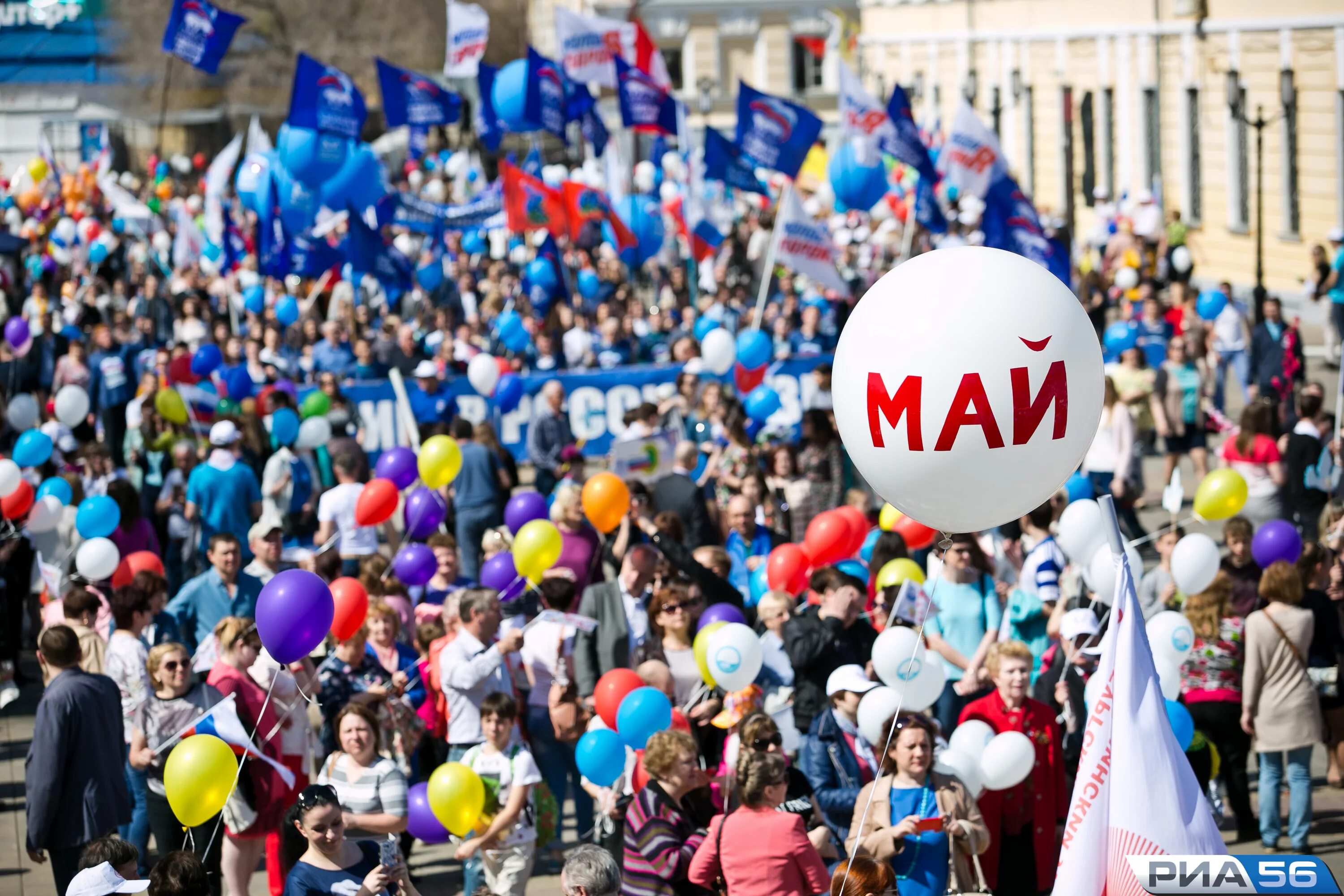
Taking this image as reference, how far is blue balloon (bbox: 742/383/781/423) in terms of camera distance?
42.9 feet

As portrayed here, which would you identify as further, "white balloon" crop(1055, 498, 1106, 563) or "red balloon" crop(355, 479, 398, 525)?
"red balloon" crop(355, 479, 398, 525)

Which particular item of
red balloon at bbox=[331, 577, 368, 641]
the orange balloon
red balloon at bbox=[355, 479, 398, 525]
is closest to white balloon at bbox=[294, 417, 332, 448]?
red balloon at bbox=[355, 479, 398, 525]

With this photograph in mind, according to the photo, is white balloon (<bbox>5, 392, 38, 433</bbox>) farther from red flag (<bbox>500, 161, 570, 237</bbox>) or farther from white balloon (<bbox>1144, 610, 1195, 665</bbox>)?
white balloon (<bbox>1144, 610, 1195, 665</bbox>)

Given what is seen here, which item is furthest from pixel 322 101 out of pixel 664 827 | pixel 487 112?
pixel 664 827

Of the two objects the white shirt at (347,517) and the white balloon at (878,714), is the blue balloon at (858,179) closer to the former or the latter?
the white shirt at (347,517)

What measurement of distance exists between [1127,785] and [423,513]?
19.0ft

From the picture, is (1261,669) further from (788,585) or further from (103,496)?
(103,496)

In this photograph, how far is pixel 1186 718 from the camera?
6.96 m

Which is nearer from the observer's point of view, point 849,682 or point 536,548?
point 849,682

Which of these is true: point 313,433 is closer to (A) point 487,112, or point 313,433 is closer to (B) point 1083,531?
(B) point 1083,531

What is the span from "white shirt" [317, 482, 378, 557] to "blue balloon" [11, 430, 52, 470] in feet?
6.41

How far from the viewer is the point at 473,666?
7.77 m

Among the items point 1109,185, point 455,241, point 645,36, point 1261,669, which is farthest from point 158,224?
point 1261,669

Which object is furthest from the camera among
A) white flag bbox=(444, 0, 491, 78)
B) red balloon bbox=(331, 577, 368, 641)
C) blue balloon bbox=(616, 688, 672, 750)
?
white flag bbox=(444, 0, 491, 78)
